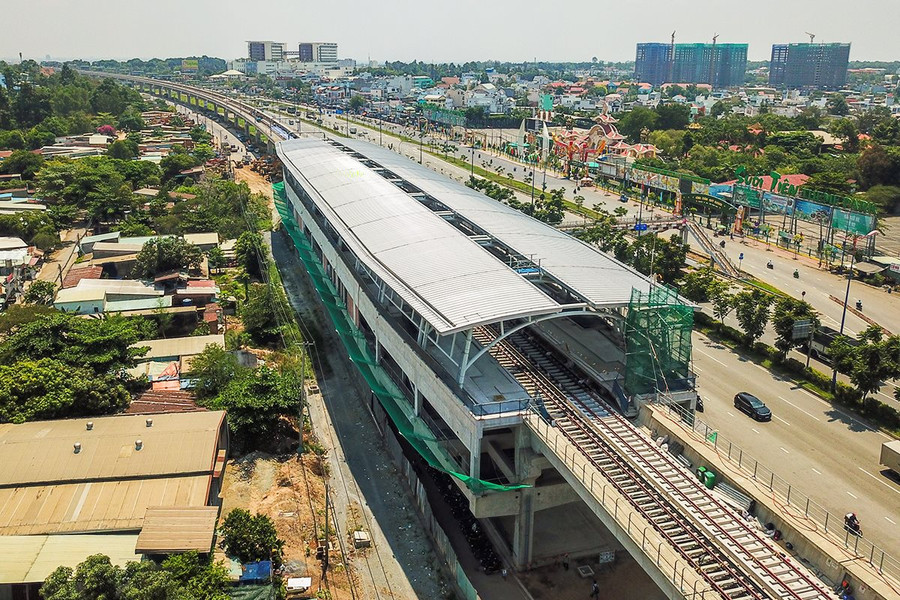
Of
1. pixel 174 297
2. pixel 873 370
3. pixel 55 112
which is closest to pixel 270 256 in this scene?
pixel 174 297

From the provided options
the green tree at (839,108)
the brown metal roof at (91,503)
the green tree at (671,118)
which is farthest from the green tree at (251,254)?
the green tree at (839,108)

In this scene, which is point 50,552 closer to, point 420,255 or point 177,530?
point 177,530

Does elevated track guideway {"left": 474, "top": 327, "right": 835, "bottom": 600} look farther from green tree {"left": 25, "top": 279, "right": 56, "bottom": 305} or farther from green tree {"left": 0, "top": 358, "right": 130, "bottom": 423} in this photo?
green tree {"left": 25, "top": 279, "right": 56, "bottom": 305}

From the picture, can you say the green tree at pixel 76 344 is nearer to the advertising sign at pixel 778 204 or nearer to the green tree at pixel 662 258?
the green tree at pixel 662 258

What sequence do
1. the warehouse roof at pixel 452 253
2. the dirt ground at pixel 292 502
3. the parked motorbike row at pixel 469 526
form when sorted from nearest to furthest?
the dirt ground at pixel 292 502 → the parked motorbike row at pixel 469 526 → the warehouse roof at pixel 452 253

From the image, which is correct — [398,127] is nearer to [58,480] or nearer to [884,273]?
[884,273]

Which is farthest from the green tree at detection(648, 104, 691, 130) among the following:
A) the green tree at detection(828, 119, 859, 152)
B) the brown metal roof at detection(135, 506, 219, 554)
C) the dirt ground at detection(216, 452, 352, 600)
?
the brown metal roof at detection(135, 506, 219, 554)
